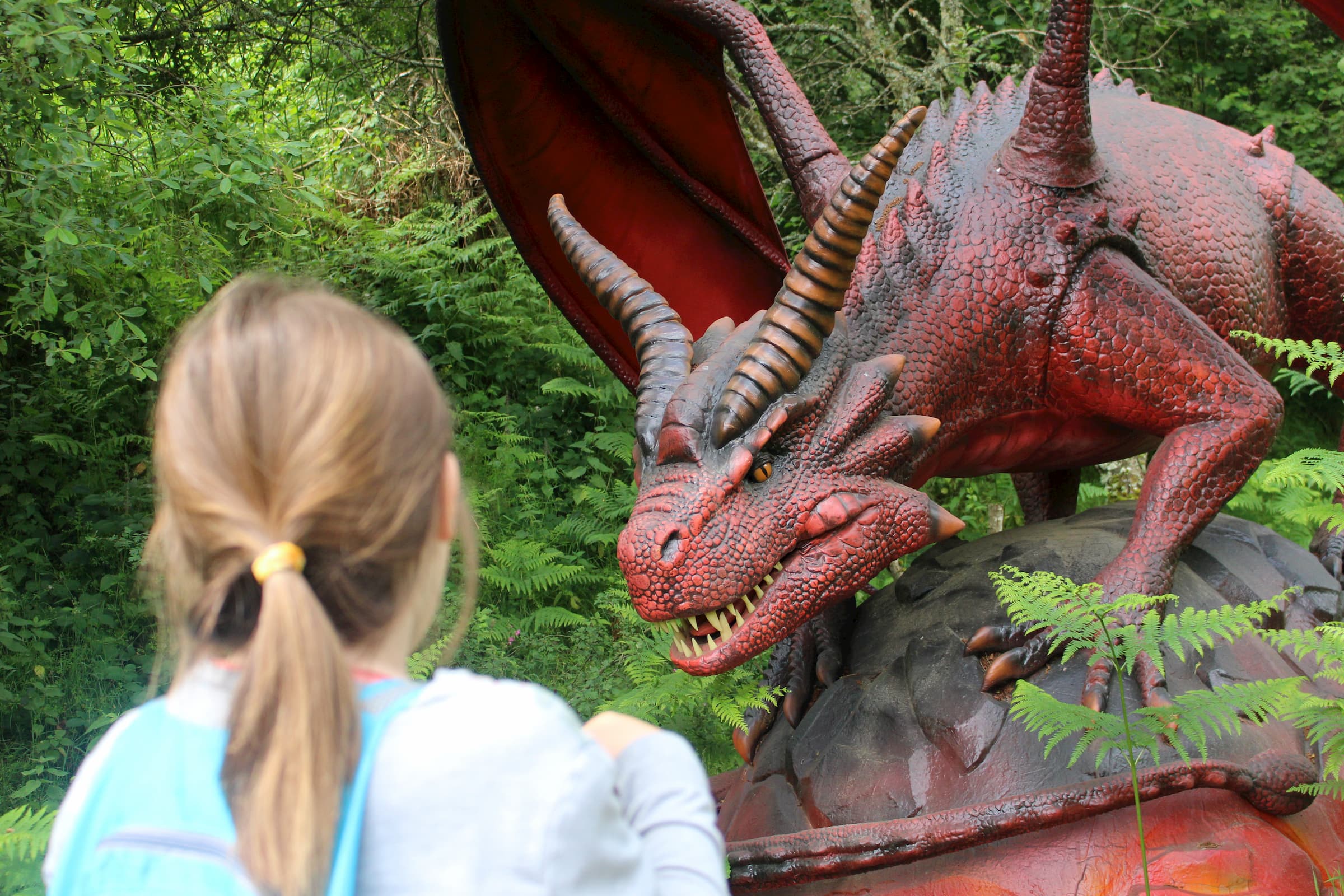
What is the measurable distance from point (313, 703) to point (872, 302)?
1928 mm

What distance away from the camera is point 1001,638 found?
8.31 feet

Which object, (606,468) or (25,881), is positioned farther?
(606,468)

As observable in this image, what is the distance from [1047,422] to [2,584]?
11.6 ft

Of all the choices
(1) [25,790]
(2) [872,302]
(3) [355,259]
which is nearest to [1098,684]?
(2) [872,302]

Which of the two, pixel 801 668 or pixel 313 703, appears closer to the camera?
pixel 313 703

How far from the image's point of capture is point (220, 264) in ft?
15.3

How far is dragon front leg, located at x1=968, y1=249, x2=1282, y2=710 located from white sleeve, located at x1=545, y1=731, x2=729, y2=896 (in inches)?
66.0

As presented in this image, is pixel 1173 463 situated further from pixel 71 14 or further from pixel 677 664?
pixel 71 14

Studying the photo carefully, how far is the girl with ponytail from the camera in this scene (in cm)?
102

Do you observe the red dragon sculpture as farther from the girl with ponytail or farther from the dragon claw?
the girl with ponytail

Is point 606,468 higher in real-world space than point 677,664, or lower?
lower

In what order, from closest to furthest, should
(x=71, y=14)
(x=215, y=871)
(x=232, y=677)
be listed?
(x=215, y=871) → (x=232, y=677) → (x=71, y=14)

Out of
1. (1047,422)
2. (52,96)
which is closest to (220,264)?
(52,96)

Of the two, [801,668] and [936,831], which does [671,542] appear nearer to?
[936,831]
